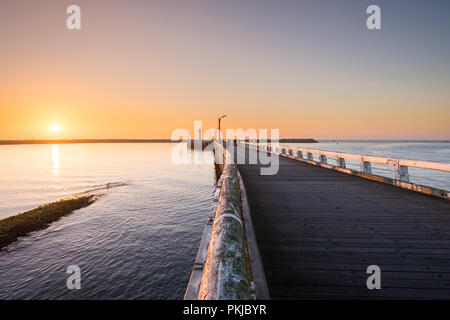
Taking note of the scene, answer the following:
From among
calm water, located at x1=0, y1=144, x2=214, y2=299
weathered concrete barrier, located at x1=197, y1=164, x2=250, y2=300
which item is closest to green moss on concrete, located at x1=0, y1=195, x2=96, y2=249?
calm water, located at x1=0, y1=144, x2=214, y2=299

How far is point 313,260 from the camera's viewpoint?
3127 millimetres

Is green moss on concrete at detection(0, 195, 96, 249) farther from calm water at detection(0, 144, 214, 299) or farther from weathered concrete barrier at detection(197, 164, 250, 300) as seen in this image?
weathered concrete barrier at detection(197, 164, 250, 300)

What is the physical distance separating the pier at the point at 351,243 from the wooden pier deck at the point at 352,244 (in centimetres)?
1

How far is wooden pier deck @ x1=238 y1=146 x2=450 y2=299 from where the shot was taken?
258 cm

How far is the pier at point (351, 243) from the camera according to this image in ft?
8.43

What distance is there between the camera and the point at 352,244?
3604 mm

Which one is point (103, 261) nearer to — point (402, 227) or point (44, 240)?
point (44, 240)

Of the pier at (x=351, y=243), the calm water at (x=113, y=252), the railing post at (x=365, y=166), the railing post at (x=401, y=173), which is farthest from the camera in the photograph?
the railing post at (x=365, y=166)

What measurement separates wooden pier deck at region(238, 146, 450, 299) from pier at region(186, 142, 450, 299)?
1 centimetres

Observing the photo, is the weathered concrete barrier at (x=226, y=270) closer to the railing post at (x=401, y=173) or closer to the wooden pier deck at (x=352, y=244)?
the wooden pier deck at (x=352, y=244)

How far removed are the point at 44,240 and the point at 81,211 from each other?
4.75 metres

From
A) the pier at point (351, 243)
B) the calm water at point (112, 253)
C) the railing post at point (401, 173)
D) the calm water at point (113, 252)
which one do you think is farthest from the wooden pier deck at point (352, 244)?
the calm water at point (112, 253)

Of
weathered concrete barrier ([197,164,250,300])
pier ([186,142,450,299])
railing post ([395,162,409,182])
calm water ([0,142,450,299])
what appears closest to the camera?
weathered concrete barrier ([197,164,250,300])
